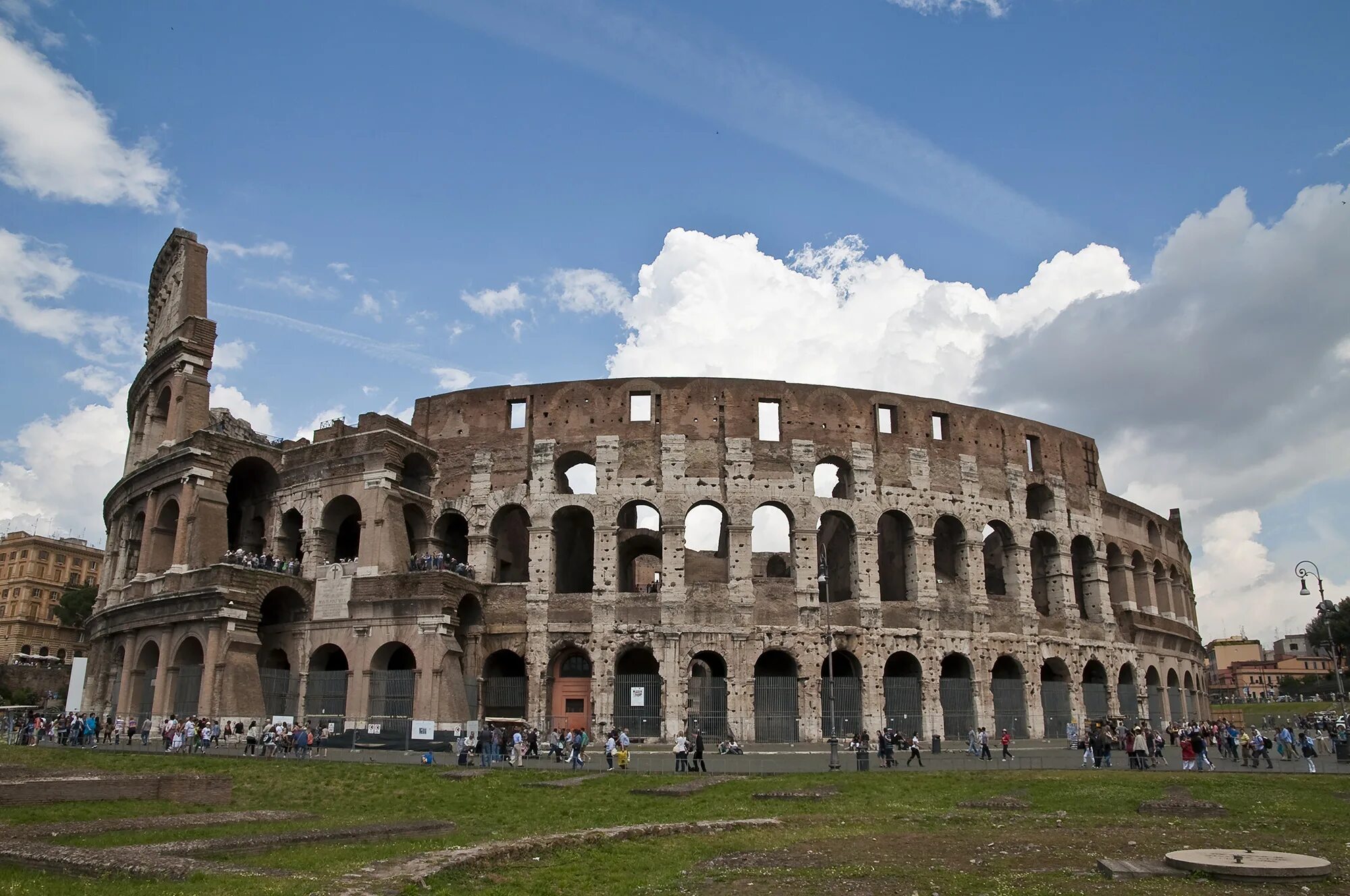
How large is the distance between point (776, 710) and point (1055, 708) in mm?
11637

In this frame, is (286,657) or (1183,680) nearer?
(286,657)

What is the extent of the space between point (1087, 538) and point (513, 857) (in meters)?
34.7

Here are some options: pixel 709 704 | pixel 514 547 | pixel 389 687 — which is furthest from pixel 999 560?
pixel 389 687

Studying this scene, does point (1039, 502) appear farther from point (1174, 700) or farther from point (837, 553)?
point (1174, 700)

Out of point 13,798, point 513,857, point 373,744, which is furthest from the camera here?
point 373,744

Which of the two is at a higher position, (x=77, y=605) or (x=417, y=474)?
(x=417, y=474)

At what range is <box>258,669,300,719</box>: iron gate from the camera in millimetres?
32844

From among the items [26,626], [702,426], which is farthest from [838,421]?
[26,626]

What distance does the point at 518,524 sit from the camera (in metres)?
37.5

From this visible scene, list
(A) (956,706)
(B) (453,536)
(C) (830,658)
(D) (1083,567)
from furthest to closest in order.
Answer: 1. (D) (1083,567)
2. (B) (453,536)
3. (A) (956,706)
4. (C) (830,658)

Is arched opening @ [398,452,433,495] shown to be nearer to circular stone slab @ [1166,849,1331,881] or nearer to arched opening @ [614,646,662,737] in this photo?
arched opening @ [614,646,662,737]

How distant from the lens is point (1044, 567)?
3953 cm

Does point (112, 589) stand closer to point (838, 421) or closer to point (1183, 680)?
point (838, 421)

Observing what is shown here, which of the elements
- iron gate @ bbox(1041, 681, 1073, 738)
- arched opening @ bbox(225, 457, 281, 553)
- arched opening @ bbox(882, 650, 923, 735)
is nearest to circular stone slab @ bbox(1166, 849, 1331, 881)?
arched opening @ bbox(882, 650, 923, 735)
